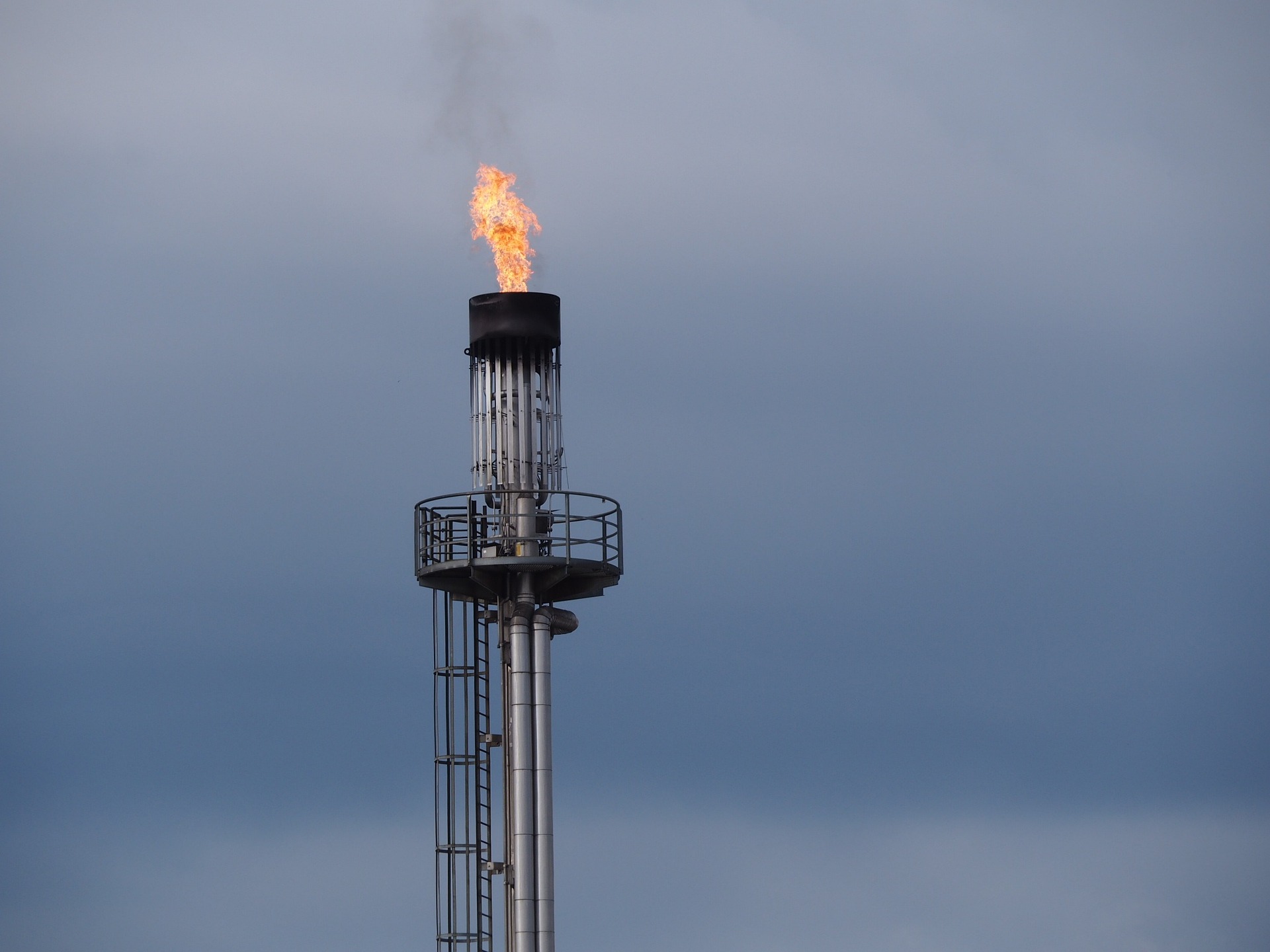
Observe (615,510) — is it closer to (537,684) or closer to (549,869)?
(537,684)

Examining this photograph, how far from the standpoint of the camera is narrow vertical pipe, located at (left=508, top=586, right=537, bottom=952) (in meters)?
58.2

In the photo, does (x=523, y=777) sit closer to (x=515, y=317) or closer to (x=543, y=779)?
(x=543, y=779)

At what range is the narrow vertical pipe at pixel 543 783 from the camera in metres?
58.3

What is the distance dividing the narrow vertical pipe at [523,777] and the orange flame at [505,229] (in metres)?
8.05

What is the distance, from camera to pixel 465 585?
6034 cm

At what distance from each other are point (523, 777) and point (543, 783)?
1.72ft

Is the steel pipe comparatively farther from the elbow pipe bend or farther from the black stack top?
the black stack top

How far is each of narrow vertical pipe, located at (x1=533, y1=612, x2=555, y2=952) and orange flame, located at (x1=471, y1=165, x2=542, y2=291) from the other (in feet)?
29.0

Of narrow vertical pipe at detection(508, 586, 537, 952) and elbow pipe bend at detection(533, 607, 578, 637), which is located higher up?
elbow pipe bend at detection(533, 607, 578, 637)

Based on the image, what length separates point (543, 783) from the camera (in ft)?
194

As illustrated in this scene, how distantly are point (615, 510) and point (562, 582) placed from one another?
2193 millimetres

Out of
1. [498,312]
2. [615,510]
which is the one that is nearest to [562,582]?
[615,510]

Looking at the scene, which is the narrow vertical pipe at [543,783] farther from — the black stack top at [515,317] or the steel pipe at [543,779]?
the black stack top at [515,317]

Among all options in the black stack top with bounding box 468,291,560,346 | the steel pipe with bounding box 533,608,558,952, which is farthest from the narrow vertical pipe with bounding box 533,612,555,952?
the black stack top with bounding box 468,291,560,346
